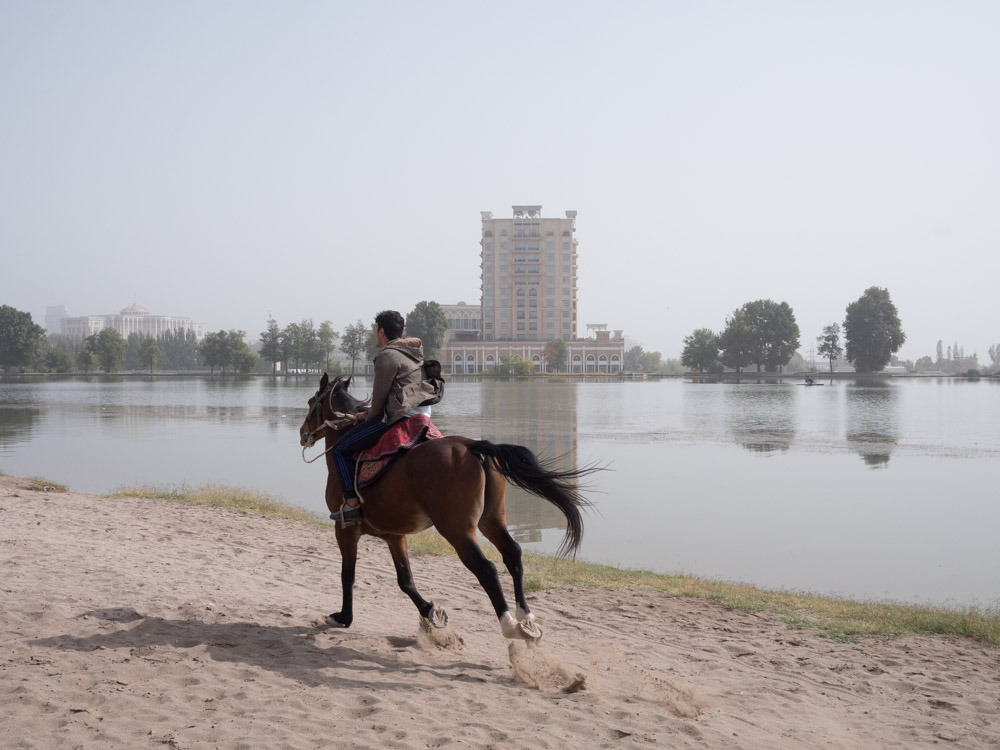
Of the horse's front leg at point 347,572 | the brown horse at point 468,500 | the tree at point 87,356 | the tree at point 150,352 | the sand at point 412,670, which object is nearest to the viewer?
the sand at point 412,670

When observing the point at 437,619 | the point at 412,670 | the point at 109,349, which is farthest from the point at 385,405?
the point at 109,349

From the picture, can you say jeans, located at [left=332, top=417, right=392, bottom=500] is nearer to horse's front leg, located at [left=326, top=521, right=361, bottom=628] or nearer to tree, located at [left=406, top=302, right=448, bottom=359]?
horse's front leg, located at [left=326, top=521, right=361, bottom=628]

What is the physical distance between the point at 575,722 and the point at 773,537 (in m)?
12.1

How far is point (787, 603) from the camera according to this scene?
410 inches

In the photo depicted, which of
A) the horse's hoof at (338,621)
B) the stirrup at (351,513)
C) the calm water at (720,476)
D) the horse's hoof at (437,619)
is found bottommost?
the calm water at (720,476)

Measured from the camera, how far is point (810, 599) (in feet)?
35.7

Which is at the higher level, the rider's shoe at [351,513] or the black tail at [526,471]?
the black tail at [526,471]

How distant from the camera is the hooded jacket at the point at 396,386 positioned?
7.41m

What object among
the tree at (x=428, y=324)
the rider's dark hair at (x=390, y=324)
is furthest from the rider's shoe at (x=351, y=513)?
the tree at (x=428, y=324)

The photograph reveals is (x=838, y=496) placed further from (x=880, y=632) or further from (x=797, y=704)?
(x=797, y=704)

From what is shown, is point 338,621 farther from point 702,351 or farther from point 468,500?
point 702,351

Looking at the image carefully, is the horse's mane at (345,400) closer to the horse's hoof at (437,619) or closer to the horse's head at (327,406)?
the horse's head at (327,406)

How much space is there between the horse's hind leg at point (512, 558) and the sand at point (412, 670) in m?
0.35

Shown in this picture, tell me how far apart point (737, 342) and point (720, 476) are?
135m
